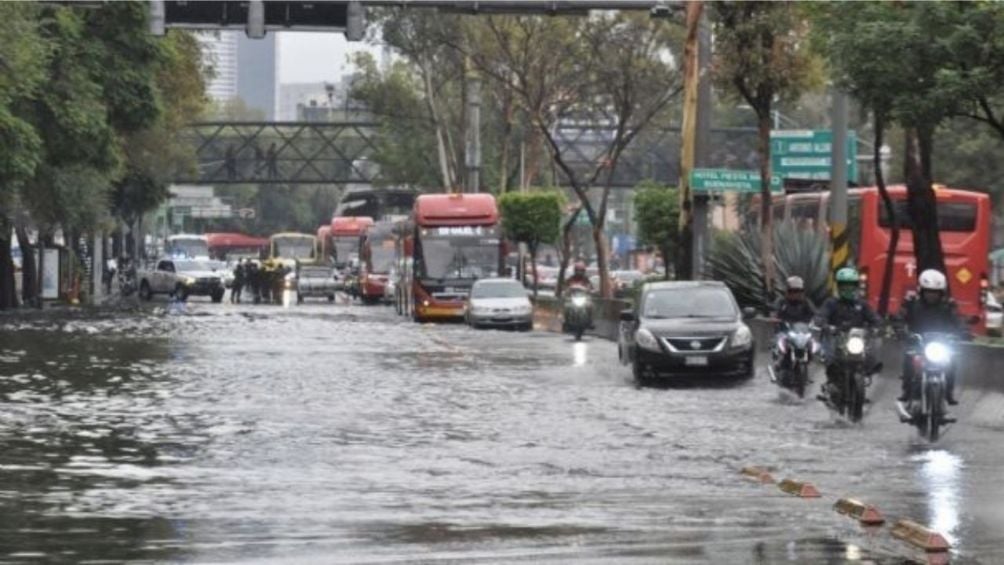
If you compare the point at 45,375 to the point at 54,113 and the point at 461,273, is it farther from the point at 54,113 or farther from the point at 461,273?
the point at 461,273

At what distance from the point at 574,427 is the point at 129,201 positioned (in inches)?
2393

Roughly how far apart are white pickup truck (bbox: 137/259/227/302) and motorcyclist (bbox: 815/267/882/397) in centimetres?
6084

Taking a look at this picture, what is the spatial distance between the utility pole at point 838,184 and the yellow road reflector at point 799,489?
1786cm

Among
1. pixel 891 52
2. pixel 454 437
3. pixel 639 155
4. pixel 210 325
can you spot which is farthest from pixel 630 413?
pixel 639 155

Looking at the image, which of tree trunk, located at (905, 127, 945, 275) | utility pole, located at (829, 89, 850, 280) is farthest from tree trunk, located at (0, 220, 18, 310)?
utility pole, located at (829, 89, 850, 280)

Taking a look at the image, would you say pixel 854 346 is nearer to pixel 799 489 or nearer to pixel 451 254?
pixel 799 489

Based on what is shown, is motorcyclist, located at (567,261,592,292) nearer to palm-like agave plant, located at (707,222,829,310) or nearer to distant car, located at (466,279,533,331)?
distant car, located at (466,279,533,331)

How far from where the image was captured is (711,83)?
131 feet

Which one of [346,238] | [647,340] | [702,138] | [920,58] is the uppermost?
[920,58]

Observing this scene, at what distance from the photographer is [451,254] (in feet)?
196

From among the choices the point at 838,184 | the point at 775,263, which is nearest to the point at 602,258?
the point at 775,263

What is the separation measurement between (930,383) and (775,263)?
1862 cm

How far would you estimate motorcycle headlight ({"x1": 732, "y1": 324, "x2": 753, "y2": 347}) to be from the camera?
99.2ft

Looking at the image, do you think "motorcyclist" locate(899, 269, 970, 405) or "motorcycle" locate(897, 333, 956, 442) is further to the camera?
"motorcyclist" locate(899, 269, 970, 405)
